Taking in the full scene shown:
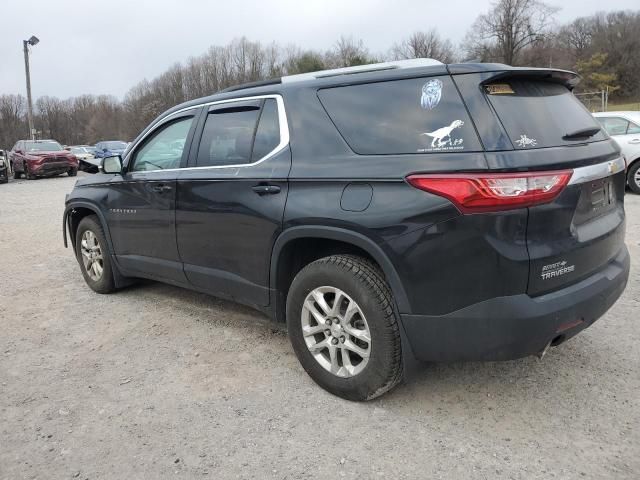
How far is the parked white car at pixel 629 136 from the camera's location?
1062cm

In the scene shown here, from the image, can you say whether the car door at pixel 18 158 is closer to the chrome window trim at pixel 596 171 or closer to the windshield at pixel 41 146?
the windshield at pixel 41 146

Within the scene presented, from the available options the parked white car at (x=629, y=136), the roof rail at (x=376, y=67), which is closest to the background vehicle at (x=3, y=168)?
the parked white car at (x=629, y=136)

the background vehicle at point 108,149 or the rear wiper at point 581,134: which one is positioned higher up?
the background vehicle at point 108,149

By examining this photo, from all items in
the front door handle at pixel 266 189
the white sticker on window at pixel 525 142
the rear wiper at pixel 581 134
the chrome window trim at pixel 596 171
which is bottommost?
the front door handle at pixel 266 189

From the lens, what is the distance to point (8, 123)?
261 feet

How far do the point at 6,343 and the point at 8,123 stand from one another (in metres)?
88.6

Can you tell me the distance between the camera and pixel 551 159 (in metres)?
2.57

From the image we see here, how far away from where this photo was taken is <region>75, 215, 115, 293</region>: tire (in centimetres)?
514

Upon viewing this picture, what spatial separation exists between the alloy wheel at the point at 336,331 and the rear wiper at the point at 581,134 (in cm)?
141

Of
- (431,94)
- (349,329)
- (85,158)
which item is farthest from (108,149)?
(431,94)

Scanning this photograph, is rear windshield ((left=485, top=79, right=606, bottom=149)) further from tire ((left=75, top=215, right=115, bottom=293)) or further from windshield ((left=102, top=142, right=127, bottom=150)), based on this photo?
windshield ((left=102, top=142, right=127, bottom=150))

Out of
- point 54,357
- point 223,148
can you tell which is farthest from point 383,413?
point 54,357

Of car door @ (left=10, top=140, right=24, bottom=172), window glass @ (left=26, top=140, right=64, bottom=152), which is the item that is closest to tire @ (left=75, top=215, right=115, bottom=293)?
window glass @ (left=26, top=140, right=64, bottom=152)

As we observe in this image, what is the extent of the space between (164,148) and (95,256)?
1.56 metres
